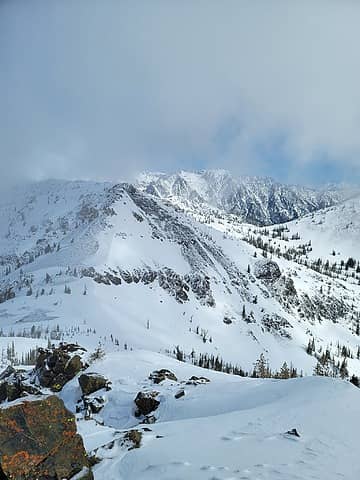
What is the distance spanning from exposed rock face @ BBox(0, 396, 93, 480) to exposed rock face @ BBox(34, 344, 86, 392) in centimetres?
3416

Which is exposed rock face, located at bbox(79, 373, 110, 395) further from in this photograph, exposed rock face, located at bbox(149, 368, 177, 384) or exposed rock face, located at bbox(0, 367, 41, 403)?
exposed rock face, located at bbox(0, 367, 41, 403)

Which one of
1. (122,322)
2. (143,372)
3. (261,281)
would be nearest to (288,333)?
(261,281)

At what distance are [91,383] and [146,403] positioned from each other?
31.1 ft

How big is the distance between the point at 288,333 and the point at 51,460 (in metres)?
166

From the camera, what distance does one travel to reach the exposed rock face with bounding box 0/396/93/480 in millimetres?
9938

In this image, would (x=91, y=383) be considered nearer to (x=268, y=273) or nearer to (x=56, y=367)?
(x=56, y=367)

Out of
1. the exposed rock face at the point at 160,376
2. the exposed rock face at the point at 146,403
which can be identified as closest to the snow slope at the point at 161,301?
the exposed rock face at the point at 160,376

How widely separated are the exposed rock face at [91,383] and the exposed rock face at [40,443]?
2834 centimetres

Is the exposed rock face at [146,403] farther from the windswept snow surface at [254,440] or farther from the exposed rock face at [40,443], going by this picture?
the exposed rock face at [40,443]

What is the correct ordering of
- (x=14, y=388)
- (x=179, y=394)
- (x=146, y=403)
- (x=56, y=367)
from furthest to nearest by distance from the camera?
(x=56, y=367)
(x=14, y=388)
(x=146, y=403)
(x=179, y=394)

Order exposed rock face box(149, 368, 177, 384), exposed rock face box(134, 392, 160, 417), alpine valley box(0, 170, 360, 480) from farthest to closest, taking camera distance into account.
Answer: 1. exposed rock face box(149, 368, 177, 384)
2. exposed rock face box(134, 392, 160, 417)
3. alpine valley box(0, 170, 360, 480)

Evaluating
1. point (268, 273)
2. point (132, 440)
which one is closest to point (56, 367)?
point (132, 440)

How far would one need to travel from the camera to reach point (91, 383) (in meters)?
38.8

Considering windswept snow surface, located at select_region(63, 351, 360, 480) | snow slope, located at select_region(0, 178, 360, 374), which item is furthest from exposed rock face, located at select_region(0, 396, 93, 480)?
snow slope, located at select_region(0, 178, 360, 374)
